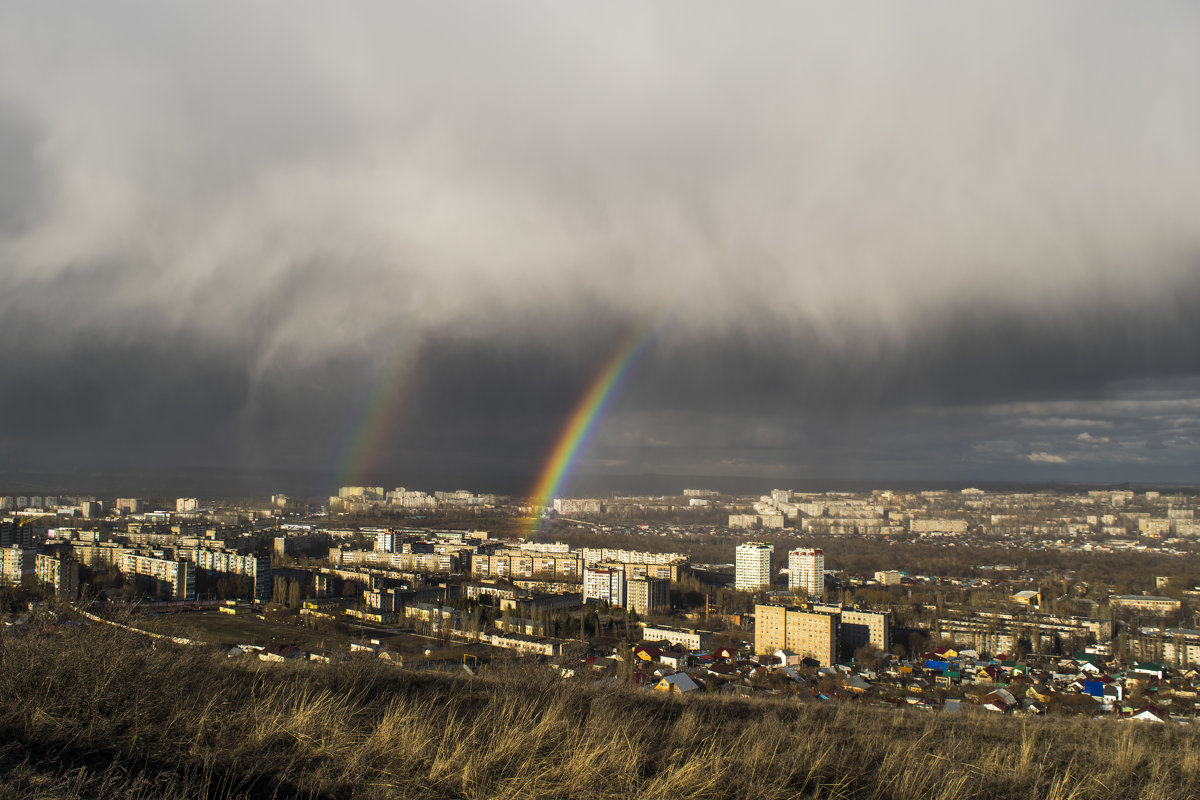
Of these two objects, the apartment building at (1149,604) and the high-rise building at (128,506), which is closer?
the apartment building at (1149,604)

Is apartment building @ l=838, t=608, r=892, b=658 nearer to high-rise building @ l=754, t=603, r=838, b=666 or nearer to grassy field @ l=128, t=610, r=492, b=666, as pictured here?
high-rise building @ l=754, t=603, r=838, b=666

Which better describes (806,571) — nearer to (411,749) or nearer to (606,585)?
(606,585)

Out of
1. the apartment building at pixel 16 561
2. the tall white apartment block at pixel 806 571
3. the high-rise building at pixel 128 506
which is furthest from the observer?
the high-rise building at pixel 128 506

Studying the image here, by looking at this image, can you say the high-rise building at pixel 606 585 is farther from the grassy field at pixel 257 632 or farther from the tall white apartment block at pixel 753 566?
the grassy field at pixel 257 632

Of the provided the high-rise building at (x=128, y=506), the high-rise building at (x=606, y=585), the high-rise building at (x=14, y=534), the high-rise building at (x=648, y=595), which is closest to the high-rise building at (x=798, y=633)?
the high-rise building at (x=648, y=595)

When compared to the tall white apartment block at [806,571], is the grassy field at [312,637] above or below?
above

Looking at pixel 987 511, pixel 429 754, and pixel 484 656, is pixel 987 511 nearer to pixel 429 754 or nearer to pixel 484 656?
pixel 484 656
